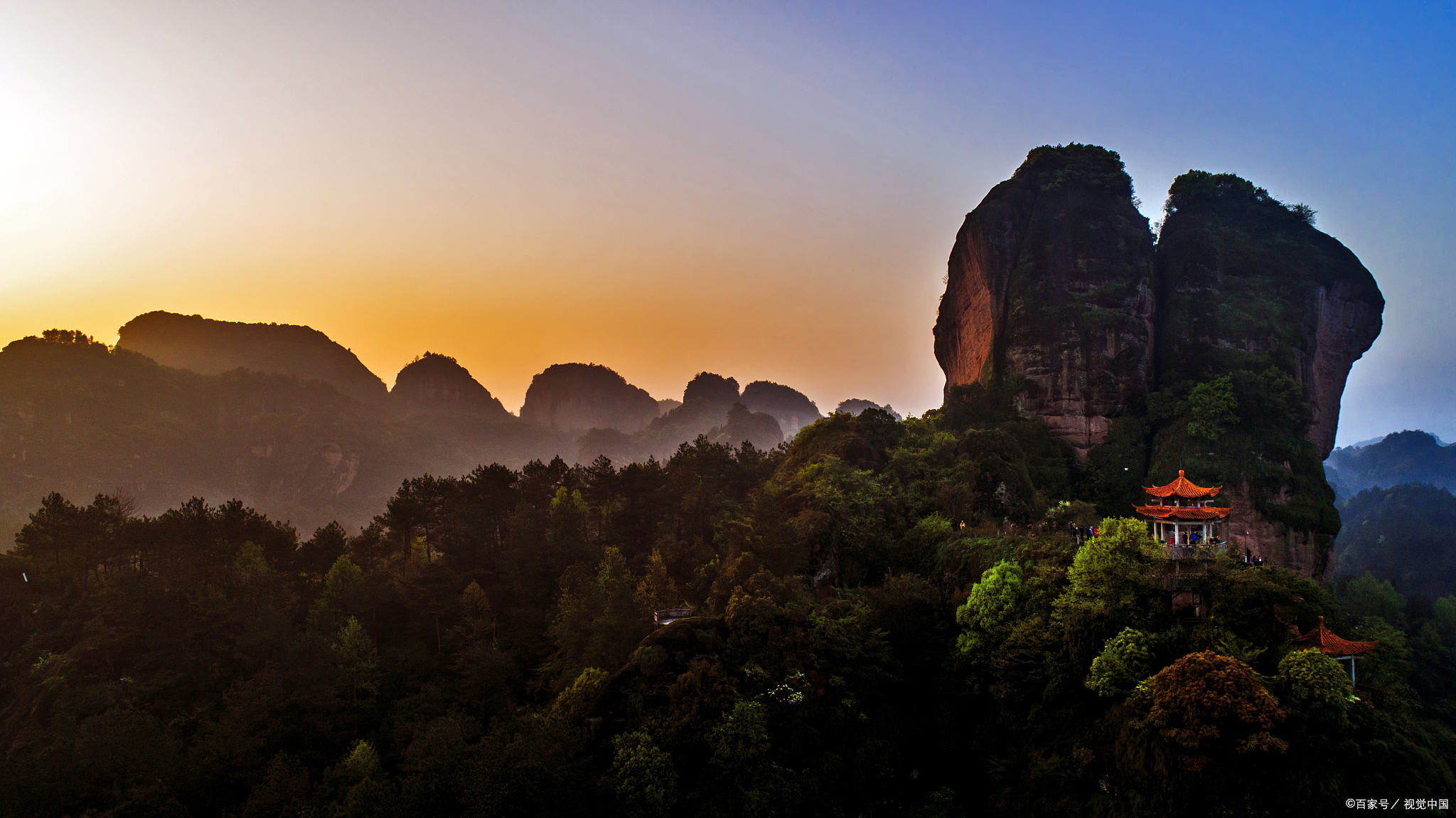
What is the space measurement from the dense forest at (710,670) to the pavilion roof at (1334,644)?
558 millimetres

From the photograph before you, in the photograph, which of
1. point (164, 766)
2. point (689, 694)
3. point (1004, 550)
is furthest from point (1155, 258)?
point (164, 766)

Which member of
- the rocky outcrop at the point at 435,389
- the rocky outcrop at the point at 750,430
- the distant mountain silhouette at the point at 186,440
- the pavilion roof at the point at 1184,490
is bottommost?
the pavilion roof at the point at 1184,490

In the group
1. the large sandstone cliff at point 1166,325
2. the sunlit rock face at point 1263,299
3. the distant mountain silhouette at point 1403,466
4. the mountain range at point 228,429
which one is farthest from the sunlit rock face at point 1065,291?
the distant mountain silhouette at point 1403,466

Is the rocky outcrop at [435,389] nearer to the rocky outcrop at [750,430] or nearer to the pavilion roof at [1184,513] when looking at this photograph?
the rocky outcrop at [750,430]

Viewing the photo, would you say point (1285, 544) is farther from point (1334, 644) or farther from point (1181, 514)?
point (1334, 644)

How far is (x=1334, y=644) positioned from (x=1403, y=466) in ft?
600

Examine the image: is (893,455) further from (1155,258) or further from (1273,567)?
(1155,258)

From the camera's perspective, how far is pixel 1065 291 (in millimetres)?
58719

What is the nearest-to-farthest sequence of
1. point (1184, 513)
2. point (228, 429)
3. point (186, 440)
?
1. point (1184, 513)
2. point (186, 440)
3. point (228, 429)

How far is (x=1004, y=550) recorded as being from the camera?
1185 inches

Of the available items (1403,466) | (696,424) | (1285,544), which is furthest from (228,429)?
(1403,466)

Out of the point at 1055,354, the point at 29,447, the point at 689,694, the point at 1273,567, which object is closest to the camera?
the point at 1273,567

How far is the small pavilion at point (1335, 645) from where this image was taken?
18688 millimetres

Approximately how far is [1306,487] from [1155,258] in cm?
2441
